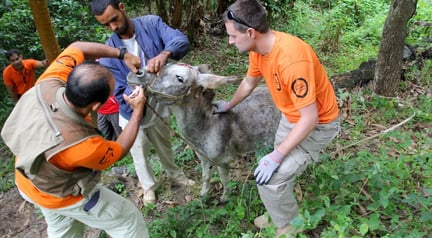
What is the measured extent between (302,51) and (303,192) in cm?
217

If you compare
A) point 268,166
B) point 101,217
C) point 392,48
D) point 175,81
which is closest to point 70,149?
point 101,217

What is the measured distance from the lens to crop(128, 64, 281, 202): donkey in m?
3.91

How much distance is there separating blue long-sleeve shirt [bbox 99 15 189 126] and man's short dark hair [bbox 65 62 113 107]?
52.3 inches

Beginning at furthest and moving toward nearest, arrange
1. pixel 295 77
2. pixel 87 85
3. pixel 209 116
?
1. pixel 209 116
2. pixel 295 77
3. pixel 87 85

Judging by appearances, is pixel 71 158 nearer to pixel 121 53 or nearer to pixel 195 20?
pixel 121 53

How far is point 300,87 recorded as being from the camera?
2957mm

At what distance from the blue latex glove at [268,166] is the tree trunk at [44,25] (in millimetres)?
4200

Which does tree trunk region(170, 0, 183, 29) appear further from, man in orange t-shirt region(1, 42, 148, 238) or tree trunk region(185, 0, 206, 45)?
man in orange t-shirt region(1, 42, 148, 238)

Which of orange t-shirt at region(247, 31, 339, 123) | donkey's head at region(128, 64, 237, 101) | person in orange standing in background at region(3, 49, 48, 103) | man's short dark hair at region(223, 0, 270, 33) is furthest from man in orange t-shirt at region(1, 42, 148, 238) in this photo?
person in orange standing in background at region(3, 49, 48, 103)

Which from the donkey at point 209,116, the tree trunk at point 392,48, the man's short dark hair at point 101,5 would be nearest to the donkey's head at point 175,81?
the donkey at point 209,116

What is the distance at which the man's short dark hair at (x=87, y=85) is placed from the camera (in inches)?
106

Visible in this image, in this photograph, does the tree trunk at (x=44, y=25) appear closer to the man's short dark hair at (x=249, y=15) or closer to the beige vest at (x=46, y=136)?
the beige vest at (x=46, y=136)

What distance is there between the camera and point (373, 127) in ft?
19.9

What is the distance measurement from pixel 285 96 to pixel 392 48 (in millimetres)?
3879
